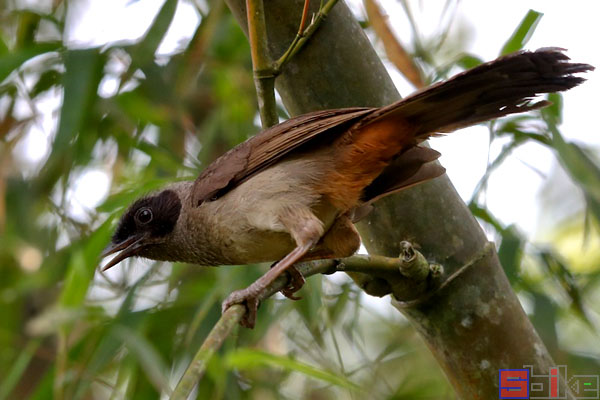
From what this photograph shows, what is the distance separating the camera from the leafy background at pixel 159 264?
366 centimetres

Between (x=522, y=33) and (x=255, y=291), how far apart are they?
5.44 feet

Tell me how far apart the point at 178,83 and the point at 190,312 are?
3.97ft

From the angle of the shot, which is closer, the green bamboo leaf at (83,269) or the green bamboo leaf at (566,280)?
the green bamboo leaf at (83,269)

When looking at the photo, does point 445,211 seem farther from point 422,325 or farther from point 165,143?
point 165,143

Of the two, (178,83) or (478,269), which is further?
(178,83)

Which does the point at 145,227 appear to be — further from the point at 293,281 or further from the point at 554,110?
the point at 554,110

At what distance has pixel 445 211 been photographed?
2.81m

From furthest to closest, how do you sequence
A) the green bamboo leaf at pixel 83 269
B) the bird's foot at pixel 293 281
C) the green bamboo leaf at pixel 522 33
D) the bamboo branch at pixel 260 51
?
Result: 1. the green bamboo leaf at pixel 83 269
2. the green bamboo leaf at pixel 522 33
3. the bird's foot at pixel 293 281
4. the bamboo branch at pixel 260 51

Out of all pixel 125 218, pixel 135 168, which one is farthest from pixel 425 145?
pixel 135 168

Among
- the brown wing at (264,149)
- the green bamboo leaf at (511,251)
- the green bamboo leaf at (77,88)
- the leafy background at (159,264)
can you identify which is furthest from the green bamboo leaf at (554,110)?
the green bamboo leaf at (77,88)

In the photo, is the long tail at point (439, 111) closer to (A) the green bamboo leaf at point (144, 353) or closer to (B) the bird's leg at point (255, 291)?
(B) the bird's leg at point (255, 291)

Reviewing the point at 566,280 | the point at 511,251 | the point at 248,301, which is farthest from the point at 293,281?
the point at 566,280

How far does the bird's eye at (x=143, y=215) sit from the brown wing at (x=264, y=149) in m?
0.28

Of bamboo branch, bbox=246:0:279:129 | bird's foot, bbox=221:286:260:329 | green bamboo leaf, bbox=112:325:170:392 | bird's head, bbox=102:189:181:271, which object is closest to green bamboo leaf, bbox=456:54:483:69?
bamboo branch, bbox=246:0:279:129
